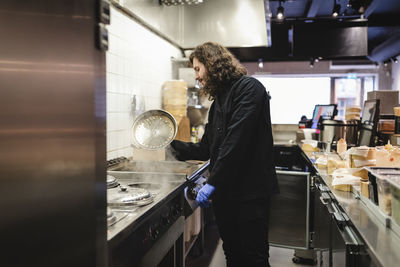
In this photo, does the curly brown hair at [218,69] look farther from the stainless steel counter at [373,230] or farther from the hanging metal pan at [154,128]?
the stainless steel counter at [373,230]

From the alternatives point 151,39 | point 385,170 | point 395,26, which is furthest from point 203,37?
point 395,26

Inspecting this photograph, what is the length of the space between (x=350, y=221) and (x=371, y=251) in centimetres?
37

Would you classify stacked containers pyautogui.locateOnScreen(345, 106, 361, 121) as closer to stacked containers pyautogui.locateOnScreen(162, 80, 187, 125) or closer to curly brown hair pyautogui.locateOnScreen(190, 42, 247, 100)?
stacked containers pyautogui.locateOnScreen(162, 80, 187, 125)

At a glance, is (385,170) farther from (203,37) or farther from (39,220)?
(203,37)

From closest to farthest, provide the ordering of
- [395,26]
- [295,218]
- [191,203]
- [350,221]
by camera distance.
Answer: [350,221], [191,203], [295,218], [395,26]

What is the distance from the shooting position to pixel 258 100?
212 centimetres

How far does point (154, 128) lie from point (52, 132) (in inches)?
83.4

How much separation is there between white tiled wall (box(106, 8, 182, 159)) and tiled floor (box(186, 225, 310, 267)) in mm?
1229

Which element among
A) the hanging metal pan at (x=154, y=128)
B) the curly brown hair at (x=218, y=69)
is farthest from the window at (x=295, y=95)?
the curly brown hair at (x=218, y=69)

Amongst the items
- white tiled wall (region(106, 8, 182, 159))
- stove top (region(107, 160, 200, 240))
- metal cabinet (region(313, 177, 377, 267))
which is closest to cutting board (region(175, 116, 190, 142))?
white tiled wall (region(106, 8, 182, 159))

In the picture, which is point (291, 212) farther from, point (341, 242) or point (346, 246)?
point (346, 246)

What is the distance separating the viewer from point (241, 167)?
212 cm

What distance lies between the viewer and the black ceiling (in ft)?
20.5

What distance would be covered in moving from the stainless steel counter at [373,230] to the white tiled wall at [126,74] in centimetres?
165
